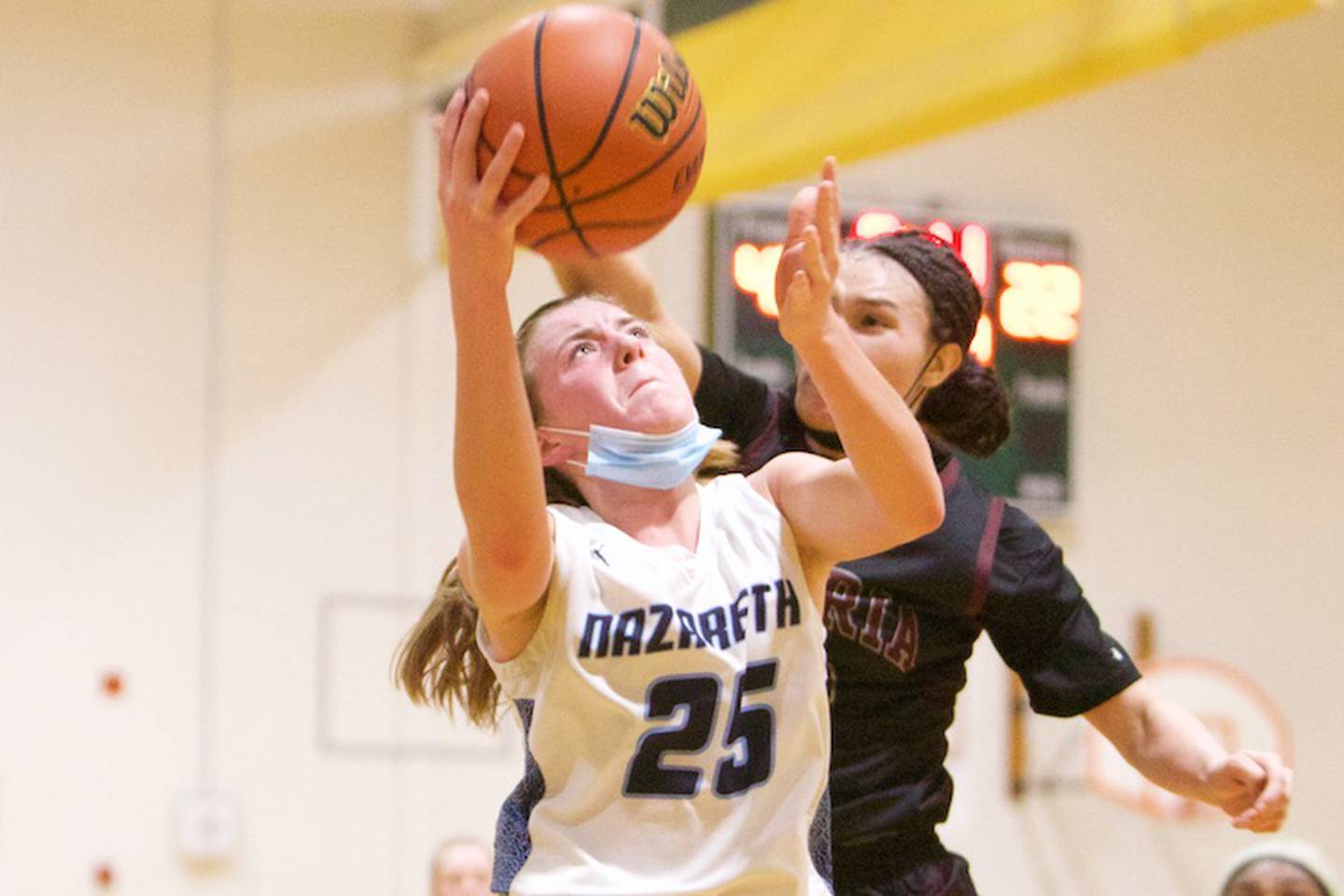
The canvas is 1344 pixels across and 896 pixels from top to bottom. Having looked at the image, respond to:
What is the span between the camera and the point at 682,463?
7.66 feet

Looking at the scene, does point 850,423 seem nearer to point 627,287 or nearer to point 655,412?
point 655,412

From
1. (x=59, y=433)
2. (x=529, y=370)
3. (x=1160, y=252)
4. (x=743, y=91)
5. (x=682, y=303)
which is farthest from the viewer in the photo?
(x=1160, y=252)

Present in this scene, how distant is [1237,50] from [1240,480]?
2.04 meters

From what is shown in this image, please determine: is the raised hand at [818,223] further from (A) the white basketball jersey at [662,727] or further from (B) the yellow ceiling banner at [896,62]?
(B) the yellow ceiling banner at [896,62]

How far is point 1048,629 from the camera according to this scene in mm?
3078

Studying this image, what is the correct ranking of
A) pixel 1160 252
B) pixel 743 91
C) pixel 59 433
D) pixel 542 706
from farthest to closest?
pixel 1160 252
pixel 59 433
pixel 743 91
pixel 542 706

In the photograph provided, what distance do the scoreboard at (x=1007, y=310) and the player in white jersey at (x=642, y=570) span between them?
15.4 ft

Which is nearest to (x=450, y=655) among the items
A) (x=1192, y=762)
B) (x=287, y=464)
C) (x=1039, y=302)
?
(x=1192, y=762)

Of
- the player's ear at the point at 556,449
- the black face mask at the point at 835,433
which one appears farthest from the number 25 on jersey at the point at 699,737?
the black face mask at the point at 835,433

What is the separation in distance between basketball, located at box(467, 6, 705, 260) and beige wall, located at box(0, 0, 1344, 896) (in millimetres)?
4634

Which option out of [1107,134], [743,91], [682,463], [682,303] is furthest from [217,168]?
[682,463]

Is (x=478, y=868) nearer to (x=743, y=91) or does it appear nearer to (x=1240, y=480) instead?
(x=743, y=91)

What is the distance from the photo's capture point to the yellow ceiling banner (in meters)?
3.94

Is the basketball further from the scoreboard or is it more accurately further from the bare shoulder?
the scoreboard
